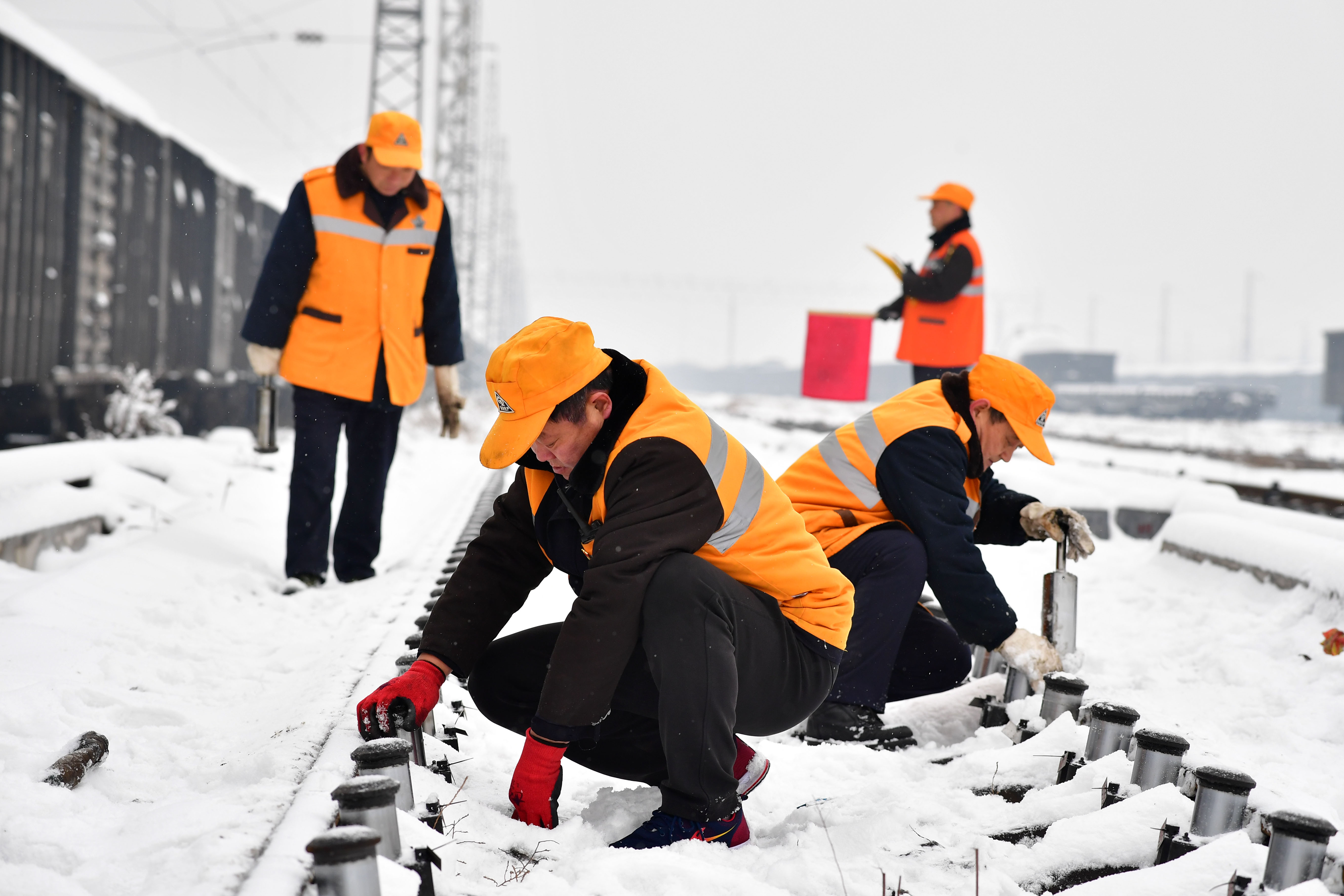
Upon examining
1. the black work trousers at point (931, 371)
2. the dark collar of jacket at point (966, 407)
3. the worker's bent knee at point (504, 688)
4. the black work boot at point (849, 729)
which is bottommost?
the black work boot at point (849, 729)

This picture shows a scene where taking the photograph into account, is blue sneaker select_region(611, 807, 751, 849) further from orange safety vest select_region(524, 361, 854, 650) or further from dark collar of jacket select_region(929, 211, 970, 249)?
dark collar of jacket select_region(929, 211, 970, 249)

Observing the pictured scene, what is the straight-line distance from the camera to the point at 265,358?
4.27m

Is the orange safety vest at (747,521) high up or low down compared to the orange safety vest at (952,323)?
down

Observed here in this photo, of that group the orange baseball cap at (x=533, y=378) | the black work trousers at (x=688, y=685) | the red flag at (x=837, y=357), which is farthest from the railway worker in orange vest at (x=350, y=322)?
the red flag at (x=837, y=357)

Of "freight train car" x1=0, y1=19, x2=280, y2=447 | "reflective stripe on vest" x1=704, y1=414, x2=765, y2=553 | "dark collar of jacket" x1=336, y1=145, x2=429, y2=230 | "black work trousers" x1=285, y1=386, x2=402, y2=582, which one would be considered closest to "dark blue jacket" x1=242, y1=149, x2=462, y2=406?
"dark collar of jacket" x1=336, y1=145, x2=429, y2=230

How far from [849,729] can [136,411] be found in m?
7.94

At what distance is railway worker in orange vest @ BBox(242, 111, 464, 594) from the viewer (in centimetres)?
427

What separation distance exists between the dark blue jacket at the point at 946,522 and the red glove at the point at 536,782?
125 centimetres

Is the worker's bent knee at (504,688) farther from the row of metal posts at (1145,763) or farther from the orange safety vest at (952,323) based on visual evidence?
the orange safety vest at (952,323)

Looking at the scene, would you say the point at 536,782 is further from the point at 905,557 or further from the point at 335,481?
the point at 335,481

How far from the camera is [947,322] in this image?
570cm

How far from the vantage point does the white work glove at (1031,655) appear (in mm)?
2957

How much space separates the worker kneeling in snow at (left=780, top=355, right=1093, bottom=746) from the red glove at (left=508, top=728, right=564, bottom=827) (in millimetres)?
1034

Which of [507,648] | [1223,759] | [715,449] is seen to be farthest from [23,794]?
[1223,759]
